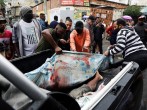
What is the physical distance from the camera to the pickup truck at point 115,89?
210cm

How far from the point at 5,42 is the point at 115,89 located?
2.87m

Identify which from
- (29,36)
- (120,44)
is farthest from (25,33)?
(120,44)

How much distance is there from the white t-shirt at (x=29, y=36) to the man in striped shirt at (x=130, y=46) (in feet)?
4.21

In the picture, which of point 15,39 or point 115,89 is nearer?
point 115,89

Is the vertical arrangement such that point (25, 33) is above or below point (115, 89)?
above

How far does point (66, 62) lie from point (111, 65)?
2.61 ft

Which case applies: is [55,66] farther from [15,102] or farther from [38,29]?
[15,102]

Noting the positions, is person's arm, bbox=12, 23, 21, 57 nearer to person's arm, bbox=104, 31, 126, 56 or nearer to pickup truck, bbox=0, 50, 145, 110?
pickup truck, bbox=0, 50, 145, 110

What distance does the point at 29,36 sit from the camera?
15.7ft

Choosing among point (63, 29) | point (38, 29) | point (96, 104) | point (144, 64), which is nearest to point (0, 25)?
point (38, 29)

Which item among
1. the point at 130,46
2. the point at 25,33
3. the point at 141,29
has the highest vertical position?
the point at 25,33

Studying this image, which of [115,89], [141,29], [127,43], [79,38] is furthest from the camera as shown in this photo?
[141,29]

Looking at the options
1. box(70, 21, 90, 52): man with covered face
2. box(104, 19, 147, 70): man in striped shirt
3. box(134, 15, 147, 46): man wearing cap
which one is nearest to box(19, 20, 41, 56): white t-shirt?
box(70, 21, 90, 52): man with covered face

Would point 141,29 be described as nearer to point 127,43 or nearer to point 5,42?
point 127,43
